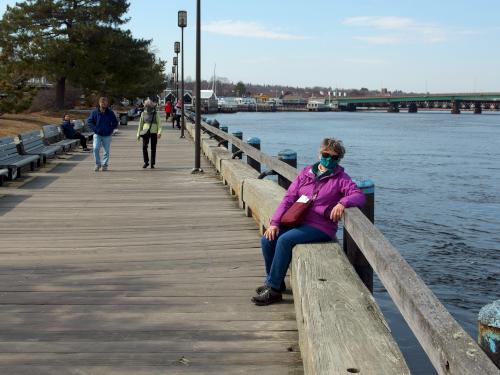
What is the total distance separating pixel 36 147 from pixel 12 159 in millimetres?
3281

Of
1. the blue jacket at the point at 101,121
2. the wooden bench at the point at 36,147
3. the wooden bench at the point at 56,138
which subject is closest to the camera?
the blue jacket at the point at 101,121

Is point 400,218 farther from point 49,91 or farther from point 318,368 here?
point 49,91

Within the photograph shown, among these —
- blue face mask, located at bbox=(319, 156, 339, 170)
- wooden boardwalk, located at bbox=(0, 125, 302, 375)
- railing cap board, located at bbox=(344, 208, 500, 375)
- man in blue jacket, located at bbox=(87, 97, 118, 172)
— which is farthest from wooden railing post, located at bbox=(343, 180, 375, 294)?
man in blue jacket, located at bbox=(87, 97, 118, 172)

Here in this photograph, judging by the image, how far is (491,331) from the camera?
8.62 ft

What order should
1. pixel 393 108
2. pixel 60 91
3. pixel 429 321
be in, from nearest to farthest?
pixel 429 321
pixel 60 91
pixel 393 108

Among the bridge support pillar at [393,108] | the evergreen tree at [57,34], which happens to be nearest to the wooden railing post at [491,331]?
the evergreen tree at [57,34]

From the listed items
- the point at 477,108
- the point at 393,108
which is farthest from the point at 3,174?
the point at 393,108

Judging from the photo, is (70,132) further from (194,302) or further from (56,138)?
(194,302)

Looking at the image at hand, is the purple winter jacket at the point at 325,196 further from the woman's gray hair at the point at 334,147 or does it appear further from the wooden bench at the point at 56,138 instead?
the wooden bench at the point at 56,138

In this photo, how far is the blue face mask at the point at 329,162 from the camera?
15.9 ft

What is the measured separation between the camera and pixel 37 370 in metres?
3.78

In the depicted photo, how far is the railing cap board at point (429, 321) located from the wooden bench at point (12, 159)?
9749 mm

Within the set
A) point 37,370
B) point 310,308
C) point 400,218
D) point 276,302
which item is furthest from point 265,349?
point 400,218

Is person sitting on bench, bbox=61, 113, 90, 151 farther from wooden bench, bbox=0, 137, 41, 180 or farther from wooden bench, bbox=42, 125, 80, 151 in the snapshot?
wooden bench, bbox=0, 137, 41, 180
